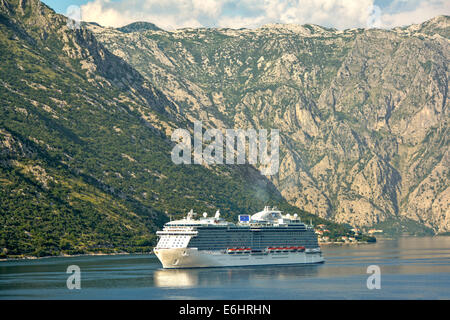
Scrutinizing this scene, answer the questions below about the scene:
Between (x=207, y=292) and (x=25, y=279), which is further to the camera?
(x=25, y=279)

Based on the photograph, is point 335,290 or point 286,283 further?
point 286,283

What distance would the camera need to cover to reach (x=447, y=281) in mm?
186375

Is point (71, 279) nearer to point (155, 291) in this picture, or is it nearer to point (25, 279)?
point (25, 279)

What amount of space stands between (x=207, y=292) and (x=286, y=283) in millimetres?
26494
